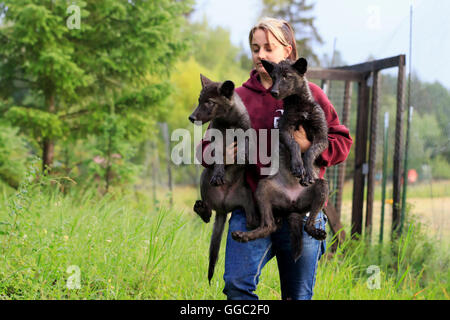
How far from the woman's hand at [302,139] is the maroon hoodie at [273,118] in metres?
0.10

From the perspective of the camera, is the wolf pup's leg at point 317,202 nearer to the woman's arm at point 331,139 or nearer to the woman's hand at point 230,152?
the woman's arm at point 331,139

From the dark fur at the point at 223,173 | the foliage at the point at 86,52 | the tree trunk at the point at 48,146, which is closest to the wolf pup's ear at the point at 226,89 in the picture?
the dark fur at the point at 223,173

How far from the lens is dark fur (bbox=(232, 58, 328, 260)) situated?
2.08 meters

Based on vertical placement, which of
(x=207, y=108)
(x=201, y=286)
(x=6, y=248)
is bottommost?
(x=201, y=286)

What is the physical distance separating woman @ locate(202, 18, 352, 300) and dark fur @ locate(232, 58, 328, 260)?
0.09 m

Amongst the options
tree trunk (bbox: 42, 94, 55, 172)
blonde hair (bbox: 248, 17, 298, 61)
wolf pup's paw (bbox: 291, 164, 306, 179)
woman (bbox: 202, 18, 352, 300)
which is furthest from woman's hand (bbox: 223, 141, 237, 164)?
tree trunk (bbox: 42, 94, 55, 172)

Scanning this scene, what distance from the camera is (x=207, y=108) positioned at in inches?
84.0

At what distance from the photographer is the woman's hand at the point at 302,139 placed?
89.0 inches

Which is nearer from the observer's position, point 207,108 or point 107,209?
point 207,108
